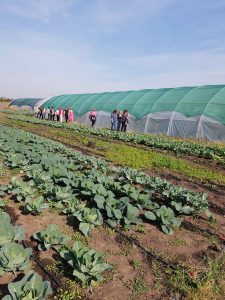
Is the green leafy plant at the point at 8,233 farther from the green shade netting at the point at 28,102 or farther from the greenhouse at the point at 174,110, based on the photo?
the green shade netting at the point at 28,102

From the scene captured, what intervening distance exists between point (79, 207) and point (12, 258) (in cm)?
196

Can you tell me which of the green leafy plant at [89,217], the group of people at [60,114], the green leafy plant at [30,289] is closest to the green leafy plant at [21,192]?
the green leafy plant at [89,217]

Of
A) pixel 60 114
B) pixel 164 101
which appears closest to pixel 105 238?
pixel 164 101

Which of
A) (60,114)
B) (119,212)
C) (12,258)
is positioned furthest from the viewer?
(60,114)

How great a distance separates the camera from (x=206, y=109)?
68.7 ft

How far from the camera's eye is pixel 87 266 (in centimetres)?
380

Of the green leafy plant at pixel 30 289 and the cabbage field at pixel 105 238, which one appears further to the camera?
the cabbage field at pixel 105 238

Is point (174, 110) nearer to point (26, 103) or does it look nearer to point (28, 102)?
point (28, 102)

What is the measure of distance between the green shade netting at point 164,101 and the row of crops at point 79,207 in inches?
556

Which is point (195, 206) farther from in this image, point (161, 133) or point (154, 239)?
point (161, 133)

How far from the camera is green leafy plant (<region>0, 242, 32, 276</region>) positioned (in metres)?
3.74

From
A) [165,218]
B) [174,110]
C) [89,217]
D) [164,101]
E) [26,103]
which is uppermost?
[164,101]

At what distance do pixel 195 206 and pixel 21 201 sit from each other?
3.26 m

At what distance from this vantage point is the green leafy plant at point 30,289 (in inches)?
126
